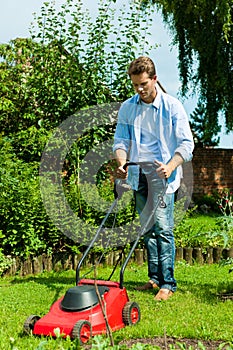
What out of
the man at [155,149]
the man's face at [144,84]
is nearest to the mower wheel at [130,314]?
the man at [155,149]

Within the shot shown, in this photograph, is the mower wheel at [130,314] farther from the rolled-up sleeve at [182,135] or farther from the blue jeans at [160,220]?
the rolled-up sleeve at [182,135]

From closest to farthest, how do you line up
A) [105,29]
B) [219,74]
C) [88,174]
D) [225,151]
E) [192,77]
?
[88,174] → [105,29] → [219,74] → [192,77] → [225,151]

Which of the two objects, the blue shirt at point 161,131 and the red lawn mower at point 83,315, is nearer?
the red lawn mower at point 83,315

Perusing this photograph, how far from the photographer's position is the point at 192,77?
15.6 meters

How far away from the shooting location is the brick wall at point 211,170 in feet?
55.4

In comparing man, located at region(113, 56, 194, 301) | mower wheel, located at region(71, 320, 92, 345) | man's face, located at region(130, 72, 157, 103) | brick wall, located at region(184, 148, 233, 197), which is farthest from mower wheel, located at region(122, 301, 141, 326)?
brick wall, located at region(184, 148, 233, 197)

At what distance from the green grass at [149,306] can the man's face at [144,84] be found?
1550 mm

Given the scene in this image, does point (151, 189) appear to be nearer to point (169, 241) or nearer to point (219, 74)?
point (169, 241)

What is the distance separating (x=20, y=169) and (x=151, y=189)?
2.52 m

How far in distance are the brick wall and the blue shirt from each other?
40.1 ft

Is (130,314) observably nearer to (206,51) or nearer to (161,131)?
(161,131)

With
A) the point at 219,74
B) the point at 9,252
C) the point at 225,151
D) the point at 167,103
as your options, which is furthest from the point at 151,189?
the point at 225,151

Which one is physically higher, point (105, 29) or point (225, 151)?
point (105, 29)

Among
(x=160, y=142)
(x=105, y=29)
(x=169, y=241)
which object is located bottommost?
(x=169, y=241)
